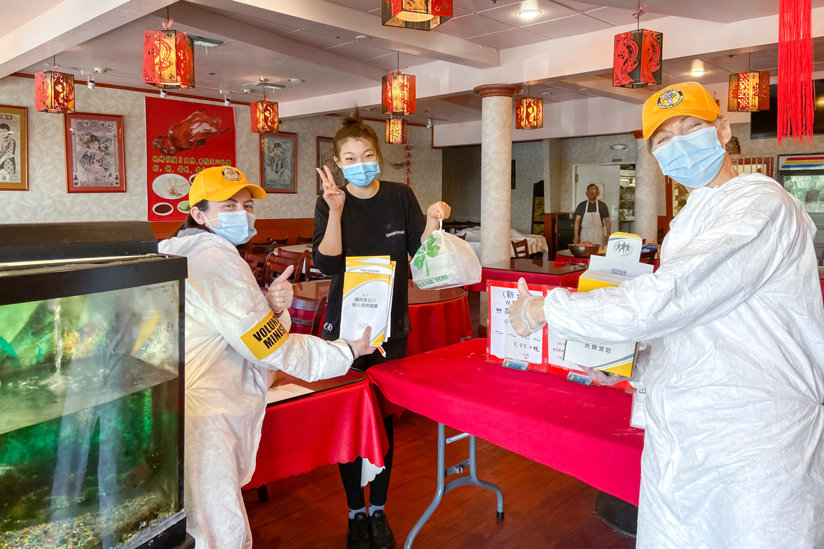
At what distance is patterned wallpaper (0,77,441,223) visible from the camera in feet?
26.8

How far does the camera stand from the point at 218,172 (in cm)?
175

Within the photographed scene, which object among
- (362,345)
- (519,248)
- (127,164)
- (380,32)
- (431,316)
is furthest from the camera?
(127,164)

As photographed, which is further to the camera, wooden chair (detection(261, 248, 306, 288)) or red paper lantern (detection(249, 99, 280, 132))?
red paper lantern (detection(249, 99, 280, 132))

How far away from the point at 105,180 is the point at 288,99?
3057 mm

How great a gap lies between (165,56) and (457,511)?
12.0 feet

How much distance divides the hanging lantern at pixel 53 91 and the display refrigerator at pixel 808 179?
9.29m

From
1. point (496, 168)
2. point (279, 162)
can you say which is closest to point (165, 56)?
point (496, 168)

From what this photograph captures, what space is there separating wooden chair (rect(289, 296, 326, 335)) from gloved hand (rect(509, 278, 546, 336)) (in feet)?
5.93

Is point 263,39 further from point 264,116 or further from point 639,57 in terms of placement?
point 639,57

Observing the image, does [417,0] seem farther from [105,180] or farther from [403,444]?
[105,180]

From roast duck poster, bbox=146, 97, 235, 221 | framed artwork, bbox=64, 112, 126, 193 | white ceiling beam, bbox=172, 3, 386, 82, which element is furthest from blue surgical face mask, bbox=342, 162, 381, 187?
framed artwork, bbox=64, 112, 126, 193

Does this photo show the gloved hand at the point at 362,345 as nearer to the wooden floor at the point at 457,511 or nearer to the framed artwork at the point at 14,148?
the wooden floor at the point at 457,511

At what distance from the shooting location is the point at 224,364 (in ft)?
5.29

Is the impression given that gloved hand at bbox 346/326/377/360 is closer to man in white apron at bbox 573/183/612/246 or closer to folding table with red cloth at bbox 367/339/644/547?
folding table with red cloth at bbox 367/339/644/547
